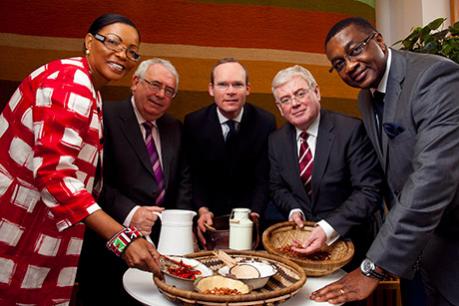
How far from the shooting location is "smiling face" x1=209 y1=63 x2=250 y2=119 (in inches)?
91.0

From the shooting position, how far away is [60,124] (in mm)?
1142

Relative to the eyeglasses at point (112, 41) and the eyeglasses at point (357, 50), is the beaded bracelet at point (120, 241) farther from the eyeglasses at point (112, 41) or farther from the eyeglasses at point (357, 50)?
the eyeglasses at point (357, 50)

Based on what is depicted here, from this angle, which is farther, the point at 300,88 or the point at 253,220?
the point at 300,88

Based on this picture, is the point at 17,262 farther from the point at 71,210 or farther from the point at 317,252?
the point at 317,252

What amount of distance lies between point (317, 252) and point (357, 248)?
0.51 meters

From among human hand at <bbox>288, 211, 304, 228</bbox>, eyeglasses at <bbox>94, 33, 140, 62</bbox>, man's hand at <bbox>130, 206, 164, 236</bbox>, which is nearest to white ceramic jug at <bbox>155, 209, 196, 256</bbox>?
man's hand at <bbox>130, 206, 164, 236</bbox>

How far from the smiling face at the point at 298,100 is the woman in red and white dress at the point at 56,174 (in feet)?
2.79

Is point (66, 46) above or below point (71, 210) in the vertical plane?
above

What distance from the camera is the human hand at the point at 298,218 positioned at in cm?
170

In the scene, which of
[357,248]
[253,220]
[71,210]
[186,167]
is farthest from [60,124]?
[357,248]

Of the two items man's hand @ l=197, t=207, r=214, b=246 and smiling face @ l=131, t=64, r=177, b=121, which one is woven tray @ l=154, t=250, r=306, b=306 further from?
smiling face @ l=131, t=64, r=177, b=121

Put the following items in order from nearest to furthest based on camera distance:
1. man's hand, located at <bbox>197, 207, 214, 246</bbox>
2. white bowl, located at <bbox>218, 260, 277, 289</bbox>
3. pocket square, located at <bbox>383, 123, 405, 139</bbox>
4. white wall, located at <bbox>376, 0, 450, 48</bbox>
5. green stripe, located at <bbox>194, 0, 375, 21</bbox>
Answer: white bowl, located at <bbox>218, 260, 277, 289</bbox> < pocket square, located at <bbox>383, 123, 405, 139</bbox> < man's hand, located at <bbox>197, 207, 214, 246</bbox> < green stripe, located at <bbox>194, 0, 375, 21</bbox> < white wall, located at <bbox>376, 0, 450, 48</bbox>

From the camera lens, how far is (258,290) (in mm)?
1225

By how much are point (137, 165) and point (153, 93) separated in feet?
1.20
